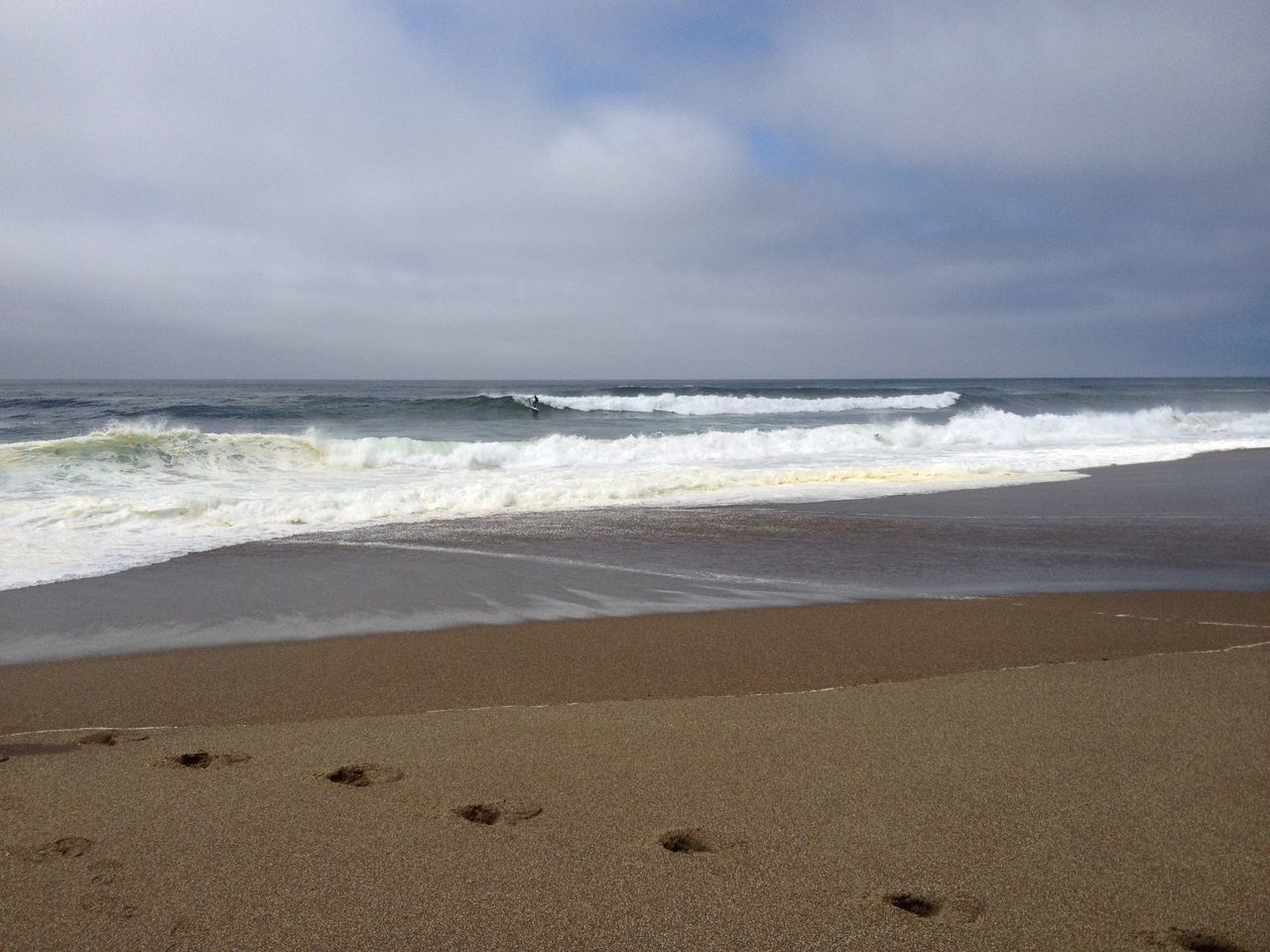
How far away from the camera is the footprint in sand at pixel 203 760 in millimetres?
3637

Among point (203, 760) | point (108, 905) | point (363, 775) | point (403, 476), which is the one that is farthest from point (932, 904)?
point (403, 476)

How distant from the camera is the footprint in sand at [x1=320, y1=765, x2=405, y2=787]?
3.39 metres

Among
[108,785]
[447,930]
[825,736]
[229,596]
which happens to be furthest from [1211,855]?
[229,596]

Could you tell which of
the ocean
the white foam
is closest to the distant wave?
the ocean

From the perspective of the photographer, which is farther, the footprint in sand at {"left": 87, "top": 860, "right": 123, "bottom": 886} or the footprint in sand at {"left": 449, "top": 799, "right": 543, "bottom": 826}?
the footprint in sand at {"left": 449, "top": 799, "right": 543, "bottom": 826}

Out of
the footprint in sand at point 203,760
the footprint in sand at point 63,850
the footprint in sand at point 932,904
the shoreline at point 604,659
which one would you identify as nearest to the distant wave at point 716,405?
the shoreline at point 604,659

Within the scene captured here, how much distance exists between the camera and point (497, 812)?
309cm

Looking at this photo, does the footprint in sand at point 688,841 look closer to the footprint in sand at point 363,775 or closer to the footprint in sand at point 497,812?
the footprint in sand at point 497,812

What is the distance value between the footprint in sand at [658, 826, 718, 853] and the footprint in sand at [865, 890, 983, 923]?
54cm

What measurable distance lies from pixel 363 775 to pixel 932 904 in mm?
2202

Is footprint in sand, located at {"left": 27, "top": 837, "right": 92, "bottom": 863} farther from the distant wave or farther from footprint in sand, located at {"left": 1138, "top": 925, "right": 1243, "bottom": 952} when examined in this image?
the distant wave

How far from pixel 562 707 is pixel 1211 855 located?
108 inches

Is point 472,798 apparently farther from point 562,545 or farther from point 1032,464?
point 1032,464

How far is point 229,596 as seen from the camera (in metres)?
7.23
